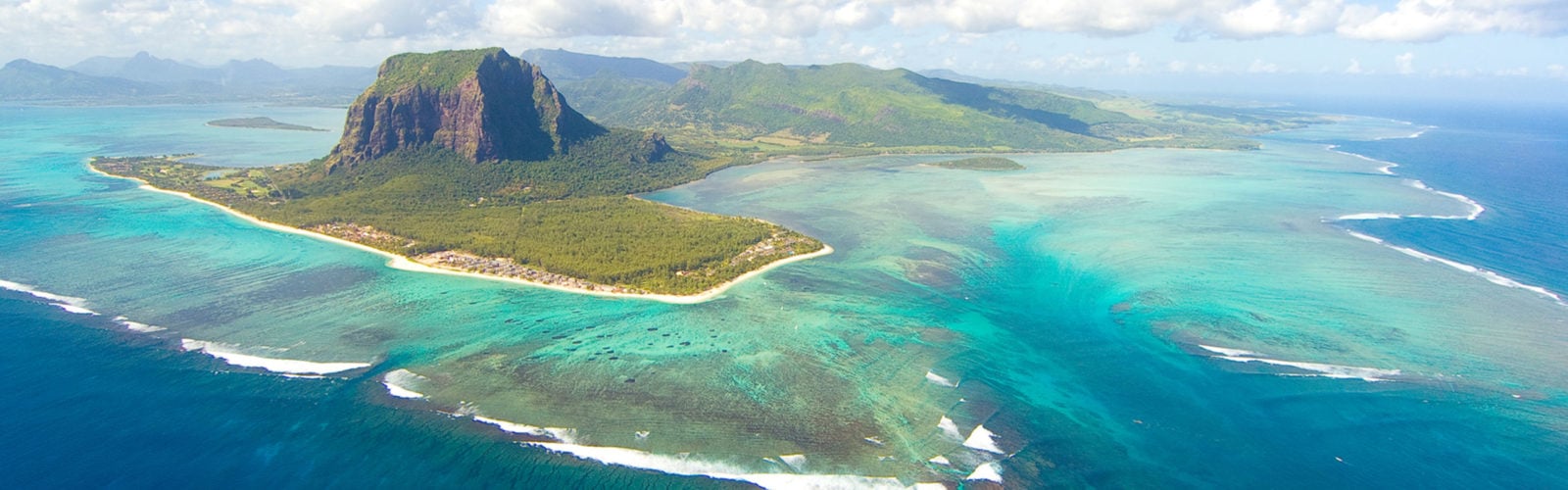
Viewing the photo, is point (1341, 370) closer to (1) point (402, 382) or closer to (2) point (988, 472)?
(2) point (988, 472)

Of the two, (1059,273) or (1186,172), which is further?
Result: (1186,172)

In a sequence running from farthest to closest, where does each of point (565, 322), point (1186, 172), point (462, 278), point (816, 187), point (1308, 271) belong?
point (1186, 172) → point (816, 187) → point (1308, 271) → point (462, 278) → point (565, 322)

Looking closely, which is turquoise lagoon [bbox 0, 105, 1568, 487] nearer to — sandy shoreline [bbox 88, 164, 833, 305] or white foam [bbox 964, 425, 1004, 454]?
white foam [bbox 964, 425, 1004, 454]

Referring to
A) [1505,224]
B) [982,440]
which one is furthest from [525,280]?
[1505,224]

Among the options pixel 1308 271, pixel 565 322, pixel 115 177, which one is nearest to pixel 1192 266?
pixel 1308 271

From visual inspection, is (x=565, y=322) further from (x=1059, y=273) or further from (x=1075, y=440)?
(x=1059, y=273)
